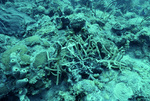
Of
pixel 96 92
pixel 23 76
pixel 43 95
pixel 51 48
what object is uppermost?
pixel 51 48

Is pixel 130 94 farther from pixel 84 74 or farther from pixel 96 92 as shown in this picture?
pixel 84 74

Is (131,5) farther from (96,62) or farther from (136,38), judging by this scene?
(96,62)

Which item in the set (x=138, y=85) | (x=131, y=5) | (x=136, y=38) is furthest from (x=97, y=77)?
(x=131, y=5)

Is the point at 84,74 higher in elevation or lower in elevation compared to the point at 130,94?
higher

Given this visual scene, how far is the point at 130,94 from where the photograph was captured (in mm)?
2100

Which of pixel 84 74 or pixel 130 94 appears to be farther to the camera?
pixel 84 74

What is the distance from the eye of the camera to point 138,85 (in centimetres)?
228

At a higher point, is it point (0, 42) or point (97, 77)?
point (0, 42)

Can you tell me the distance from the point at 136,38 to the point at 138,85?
232 centimetres

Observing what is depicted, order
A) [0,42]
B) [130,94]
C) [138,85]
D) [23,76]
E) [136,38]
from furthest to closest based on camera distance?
[136,38] → [0,42] → [138,85] → [130,94] → [23,76]

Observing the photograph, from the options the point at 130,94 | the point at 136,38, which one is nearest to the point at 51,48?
the point at 130,94

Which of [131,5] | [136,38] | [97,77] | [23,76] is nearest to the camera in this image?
[23,76]

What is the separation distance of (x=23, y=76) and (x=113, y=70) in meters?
2.32

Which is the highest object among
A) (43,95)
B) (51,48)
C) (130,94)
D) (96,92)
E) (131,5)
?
(131,5)
